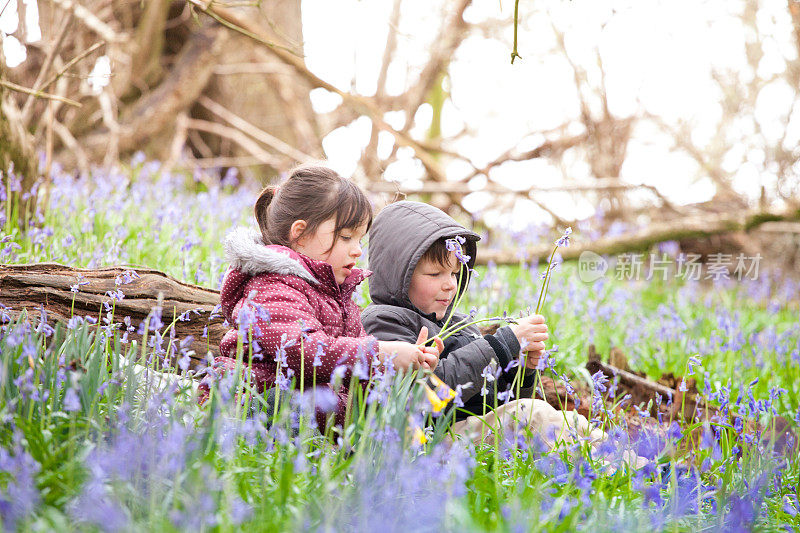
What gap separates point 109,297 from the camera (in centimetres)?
320

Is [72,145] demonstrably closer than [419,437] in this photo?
No

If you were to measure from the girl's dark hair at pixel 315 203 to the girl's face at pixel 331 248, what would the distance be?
18 millimetres

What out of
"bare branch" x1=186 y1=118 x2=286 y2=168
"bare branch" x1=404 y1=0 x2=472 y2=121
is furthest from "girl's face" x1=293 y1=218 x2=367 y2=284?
"bare branch" x1=404 y1=0 x2=472 y2=121

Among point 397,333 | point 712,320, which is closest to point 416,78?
point 712,320

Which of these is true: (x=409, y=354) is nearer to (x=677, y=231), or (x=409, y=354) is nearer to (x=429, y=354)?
(x=429, y=354)

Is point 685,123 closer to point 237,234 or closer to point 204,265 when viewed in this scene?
point 204,265

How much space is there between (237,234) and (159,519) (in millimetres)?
1413

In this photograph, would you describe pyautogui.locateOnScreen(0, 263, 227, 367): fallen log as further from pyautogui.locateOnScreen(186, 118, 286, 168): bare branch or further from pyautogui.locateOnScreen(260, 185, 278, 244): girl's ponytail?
pyautogui.locateOnScreen(186, 118, 286, 168): bare branch

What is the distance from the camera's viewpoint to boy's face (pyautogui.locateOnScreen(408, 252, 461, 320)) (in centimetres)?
323

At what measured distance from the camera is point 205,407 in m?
2.44

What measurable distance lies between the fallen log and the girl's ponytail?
1.46ft

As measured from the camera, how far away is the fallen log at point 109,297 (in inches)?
123

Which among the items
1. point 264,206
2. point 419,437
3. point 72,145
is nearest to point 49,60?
point 264,206

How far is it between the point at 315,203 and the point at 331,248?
0.20 meters
